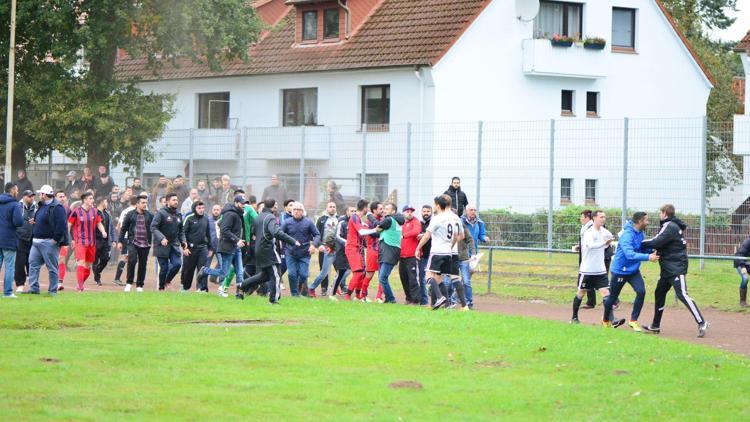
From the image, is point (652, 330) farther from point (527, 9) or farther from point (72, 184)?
point (527, 9)

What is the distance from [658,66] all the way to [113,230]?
2332 cm

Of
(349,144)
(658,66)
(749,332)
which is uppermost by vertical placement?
(658,66)

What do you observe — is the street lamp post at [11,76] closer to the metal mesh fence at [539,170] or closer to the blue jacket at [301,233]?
the metal mesh fence at [539,170]

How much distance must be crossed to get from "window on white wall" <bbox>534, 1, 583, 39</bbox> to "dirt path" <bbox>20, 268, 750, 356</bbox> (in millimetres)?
17259

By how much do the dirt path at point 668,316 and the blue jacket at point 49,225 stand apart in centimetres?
181

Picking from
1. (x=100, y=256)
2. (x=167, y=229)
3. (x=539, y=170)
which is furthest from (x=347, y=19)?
(x=167, y=229)

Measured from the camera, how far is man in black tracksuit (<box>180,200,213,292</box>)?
942 inches

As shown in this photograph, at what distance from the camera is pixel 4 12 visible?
3612 centimetres

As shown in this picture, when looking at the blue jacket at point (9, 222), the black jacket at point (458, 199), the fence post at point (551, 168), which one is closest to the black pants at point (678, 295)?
the black jacket at point (458, 199)

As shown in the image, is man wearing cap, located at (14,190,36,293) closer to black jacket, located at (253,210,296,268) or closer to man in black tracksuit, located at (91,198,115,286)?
man in black tracksuit, located at (91,198,115,286)

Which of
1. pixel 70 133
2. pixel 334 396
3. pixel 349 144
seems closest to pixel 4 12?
pixel 70 133

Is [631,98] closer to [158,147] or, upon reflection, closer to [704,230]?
[158,147]

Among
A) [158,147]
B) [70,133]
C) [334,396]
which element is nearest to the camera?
[334,396]

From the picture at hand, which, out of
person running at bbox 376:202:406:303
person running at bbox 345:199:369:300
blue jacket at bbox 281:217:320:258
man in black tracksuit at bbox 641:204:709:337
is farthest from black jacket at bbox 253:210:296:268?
man in black tracksuit at bbox 641:204:709:337
